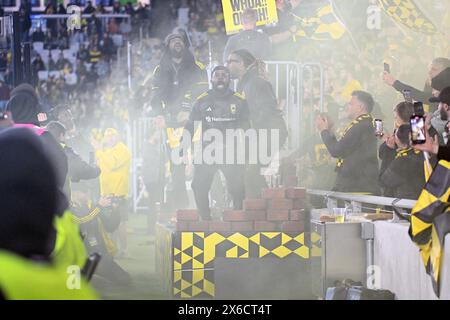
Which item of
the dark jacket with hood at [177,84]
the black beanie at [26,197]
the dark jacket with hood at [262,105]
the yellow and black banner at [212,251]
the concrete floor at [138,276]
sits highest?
the dark jacket with hood at [177,84]

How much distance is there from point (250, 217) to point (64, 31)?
18.5 meters

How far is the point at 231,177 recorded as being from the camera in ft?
34.3

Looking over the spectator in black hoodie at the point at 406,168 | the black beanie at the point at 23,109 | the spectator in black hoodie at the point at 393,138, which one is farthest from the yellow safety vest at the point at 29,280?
the spectator in black hoodie at the point at 393,138

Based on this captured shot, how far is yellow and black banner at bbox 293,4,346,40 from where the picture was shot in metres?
13.0

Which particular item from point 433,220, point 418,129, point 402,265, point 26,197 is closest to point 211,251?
point 402,265

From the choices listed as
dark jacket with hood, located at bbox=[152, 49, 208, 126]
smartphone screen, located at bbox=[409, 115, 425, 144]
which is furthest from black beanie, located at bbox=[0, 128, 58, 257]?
dark jacket with hood, located at bbox=[152, 49, 208, 126]

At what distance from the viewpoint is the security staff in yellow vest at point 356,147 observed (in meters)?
9.88

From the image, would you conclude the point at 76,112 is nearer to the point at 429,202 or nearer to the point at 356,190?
the point at 356,190

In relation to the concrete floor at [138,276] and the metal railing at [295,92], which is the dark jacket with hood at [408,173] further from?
the metal railing at [295,92]

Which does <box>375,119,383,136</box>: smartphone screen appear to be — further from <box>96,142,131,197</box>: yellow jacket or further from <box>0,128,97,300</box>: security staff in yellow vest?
<box>96,142,131,197</box>: yellow jacket

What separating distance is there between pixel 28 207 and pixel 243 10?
387 inches

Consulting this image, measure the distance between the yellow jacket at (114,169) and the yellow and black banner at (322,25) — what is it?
4313mm
